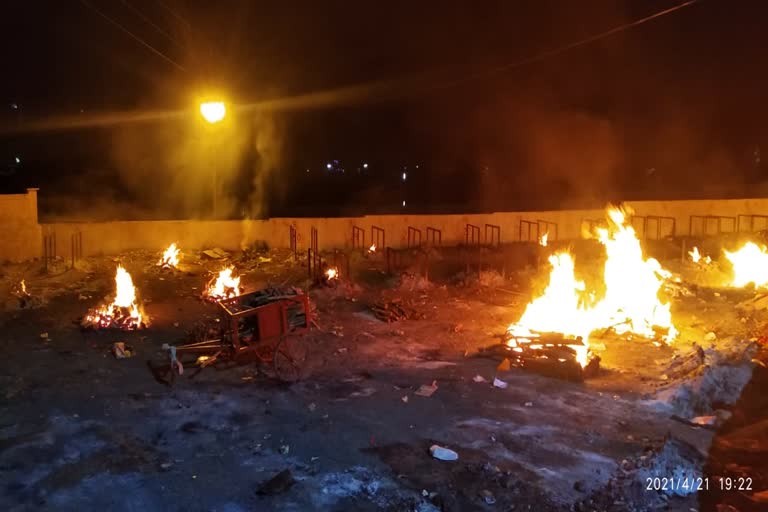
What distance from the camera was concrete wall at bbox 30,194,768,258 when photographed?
18469 millimetres

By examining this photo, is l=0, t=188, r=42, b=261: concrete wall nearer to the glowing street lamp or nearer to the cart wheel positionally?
the glowing street lamp

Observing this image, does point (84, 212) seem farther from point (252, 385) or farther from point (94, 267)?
point (252, 385)

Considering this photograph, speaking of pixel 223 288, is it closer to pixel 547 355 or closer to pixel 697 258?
pixel 547 355

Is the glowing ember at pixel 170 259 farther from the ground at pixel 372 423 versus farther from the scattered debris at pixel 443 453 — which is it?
the scattered debris at pixel 443 453

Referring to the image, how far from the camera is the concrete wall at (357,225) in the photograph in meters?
18.5

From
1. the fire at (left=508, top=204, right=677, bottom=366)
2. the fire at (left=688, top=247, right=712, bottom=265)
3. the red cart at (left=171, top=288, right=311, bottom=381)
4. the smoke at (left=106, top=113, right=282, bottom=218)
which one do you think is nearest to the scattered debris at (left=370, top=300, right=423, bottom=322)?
the fire at (left=508, top=204, right=677, bottom=366)

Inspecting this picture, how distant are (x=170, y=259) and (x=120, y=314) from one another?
5.82m

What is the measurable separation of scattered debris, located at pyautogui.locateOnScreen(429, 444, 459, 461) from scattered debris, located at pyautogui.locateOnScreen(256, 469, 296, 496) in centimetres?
161

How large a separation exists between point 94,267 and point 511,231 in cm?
1304

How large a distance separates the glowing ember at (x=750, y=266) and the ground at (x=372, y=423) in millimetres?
4578

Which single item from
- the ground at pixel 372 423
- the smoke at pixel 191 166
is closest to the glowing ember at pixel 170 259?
the ground at pixel 372 423

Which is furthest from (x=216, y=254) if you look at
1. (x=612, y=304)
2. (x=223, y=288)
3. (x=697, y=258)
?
(x=697, y=258)

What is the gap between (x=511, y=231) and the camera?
2170cm

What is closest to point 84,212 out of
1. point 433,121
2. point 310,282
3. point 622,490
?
point 310,282
